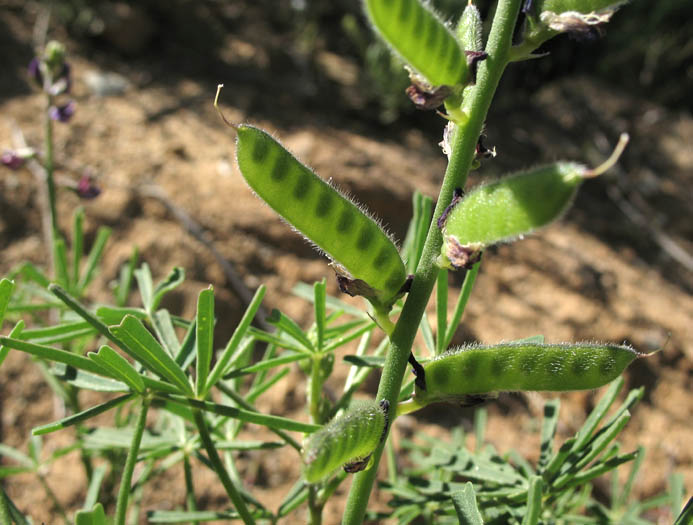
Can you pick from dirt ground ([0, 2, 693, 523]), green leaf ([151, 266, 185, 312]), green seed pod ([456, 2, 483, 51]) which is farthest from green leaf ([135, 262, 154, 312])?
dirt ground ([0, 2, 693, 523])

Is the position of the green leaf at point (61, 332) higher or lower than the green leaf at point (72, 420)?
higher

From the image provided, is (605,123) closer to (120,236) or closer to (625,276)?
(625,276)

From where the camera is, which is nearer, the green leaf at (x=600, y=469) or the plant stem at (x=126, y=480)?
the plant stem at (x=126, y=480)

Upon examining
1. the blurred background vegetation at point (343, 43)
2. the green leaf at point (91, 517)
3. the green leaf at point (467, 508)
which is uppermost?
the blurred background vegetation at point (343, 43)

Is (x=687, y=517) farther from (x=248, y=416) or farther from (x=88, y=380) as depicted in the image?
(x=88, y=380)

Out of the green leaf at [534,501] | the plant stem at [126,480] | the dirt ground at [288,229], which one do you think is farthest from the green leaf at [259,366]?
the dirt ground at [288,229]

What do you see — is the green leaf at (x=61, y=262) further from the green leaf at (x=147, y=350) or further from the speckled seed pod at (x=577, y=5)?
the speckled seed pod at (x=577, y=5)

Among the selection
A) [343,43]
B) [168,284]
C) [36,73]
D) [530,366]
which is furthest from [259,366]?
[343,43]

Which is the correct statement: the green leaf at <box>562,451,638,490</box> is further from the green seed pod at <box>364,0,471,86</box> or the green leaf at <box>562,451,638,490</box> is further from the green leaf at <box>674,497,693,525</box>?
the green seed pod at <box>364,0,471,86</box>
